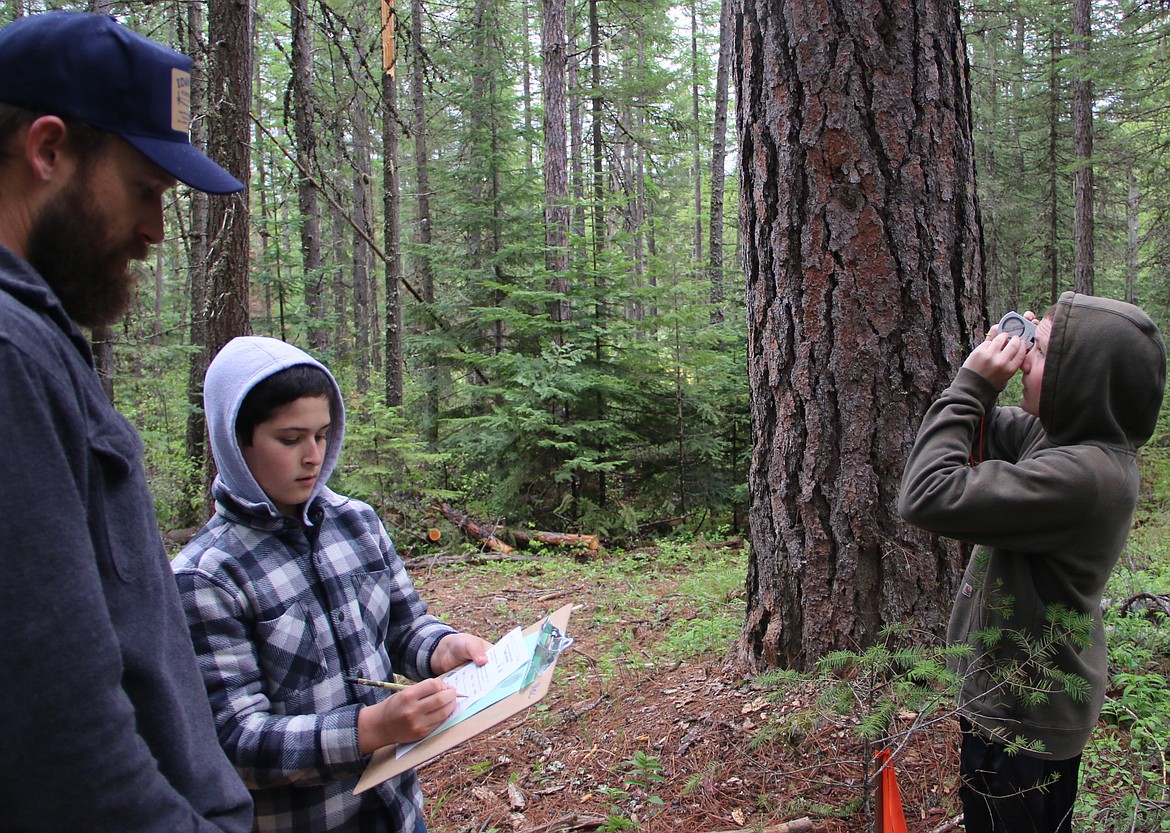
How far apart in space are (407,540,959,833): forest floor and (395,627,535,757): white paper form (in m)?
1.11

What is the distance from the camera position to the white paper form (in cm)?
Answer: 182

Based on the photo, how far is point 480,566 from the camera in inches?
332

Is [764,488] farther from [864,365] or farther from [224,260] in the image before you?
[224,260]

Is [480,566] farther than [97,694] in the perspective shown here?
Yes

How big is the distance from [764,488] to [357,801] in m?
2.16

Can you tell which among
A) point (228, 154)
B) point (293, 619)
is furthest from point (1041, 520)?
point (228, 154)

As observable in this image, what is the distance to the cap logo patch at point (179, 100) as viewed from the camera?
131cm

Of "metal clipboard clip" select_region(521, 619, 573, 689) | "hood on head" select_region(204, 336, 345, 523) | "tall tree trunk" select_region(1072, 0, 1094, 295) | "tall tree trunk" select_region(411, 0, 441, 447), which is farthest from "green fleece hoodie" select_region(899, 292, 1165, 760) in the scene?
"tall tree trunk" select_region(1072, 0, 1094, 295)

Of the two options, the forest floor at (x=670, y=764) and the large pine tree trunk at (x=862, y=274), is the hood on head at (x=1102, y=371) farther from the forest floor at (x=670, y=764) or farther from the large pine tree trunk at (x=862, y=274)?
the forest floor at (x=670, y=764)

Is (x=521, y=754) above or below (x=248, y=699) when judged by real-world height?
below

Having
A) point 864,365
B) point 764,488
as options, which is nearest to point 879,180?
point 864,365

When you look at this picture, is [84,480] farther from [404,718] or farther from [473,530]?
[473,530]

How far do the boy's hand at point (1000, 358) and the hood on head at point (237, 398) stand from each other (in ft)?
6.81

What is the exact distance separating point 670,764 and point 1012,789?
1.41m
